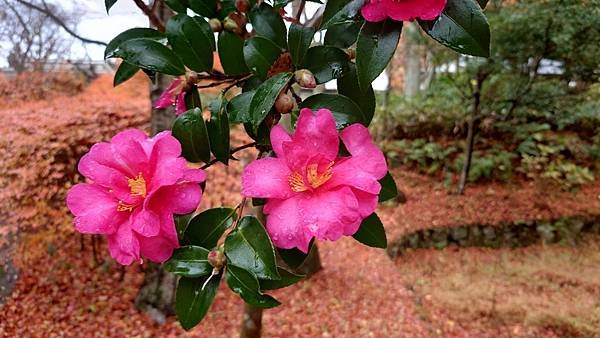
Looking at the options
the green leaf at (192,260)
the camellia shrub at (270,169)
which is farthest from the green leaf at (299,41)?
the green leaf at (192,260)

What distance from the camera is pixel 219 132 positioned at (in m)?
0.47

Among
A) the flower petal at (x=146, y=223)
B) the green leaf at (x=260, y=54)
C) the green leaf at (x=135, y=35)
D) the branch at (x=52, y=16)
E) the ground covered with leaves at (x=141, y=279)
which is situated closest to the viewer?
the flower petal at (x=146, y=223)

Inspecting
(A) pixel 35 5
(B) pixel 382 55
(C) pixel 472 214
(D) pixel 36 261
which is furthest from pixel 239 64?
(C) pixel 472 214

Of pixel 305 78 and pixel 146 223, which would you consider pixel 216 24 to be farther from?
pixel 146 223

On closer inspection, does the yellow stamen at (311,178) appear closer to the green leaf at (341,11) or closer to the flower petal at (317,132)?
the flower petal at (317,132)

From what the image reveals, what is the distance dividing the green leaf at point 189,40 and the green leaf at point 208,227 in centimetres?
16

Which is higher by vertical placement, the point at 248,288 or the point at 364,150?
Result: the point at 364,150

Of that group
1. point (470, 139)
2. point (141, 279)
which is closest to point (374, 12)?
point (141, 279)

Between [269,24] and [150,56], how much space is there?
129mm

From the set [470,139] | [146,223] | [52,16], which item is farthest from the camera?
[470,139]

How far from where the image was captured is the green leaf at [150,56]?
0.49 m

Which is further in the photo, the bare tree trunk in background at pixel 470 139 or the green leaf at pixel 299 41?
the bare tree trunk in background at pixel 470 139

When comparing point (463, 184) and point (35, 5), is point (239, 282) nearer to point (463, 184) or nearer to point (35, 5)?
point (35, 5)

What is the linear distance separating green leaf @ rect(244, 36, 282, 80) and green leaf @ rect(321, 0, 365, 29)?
0.23 feet
